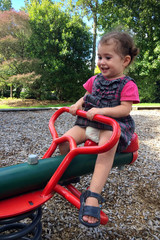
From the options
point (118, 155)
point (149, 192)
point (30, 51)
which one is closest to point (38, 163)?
point (118, 155)

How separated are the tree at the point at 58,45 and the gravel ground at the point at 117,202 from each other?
7736 millimetres

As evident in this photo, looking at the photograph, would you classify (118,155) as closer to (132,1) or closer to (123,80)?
(123,80)

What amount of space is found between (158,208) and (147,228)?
39 cm

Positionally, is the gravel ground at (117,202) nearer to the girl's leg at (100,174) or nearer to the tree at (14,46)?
the girl's leg at (100,174)

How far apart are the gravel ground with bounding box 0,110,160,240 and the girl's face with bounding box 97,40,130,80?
55.6 inches

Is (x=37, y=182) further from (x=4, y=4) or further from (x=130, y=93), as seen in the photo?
(x=4, y=4)

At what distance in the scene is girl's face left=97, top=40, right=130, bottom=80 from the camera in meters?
1.58

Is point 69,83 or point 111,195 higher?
point 69,83

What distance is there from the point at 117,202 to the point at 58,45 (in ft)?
35.0

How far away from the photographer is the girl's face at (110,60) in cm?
158

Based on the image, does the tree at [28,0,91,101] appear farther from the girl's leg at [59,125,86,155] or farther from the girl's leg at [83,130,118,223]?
the girl's leg at [83,130,118,223]

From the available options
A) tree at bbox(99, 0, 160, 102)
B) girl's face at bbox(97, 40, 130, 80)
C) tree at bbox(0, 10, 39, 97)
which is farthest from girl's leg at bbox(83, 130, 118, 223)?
tree at bbox(99, 0, 160, 102)

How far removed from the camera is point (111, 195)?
2.33 m

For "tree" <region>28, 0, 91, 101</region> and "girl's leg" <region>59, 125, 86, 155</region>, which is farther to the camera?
"tree" <region>28, 0, 91, 101</region>
